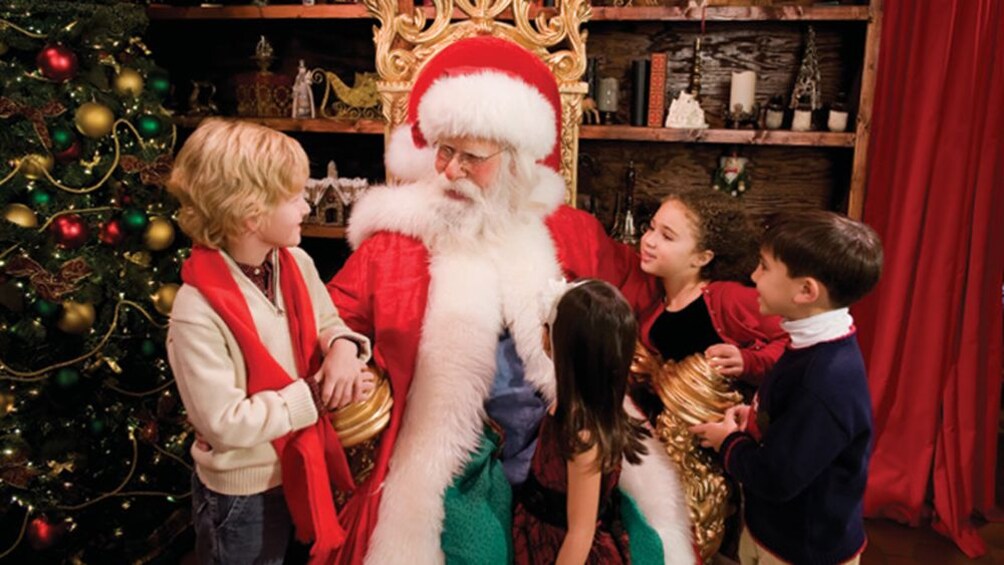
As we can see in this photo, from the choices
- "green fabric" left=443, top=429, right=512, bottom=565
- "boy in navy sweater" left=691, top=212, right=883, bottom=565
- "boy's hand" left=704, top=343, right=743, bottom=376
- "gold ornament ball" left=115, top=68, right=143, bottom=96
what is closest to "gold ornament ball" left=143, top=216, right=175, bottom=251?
"gold ornament ball" left=115, top=68, right=143, bottom=96

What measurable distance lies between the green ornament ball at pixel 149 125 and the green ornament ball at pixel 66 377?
0.83 m

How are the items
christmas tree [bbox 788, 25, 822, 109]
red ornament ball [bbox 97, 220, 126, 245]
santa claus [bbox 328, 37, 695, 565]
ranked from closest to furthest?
1. santa claus [bbox 328, 37, 695, 565]
2. red ornament ball [bbox 97, 220, 126, 245]
3. christmas tree [bbox 788, 25, 822, 109]

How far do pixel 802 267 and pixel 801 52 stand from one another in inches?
73.7

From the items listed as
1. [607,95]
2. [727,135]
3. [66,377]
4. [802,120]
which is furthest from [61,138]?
[802,120]

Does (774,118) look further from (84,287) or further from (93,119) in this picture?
(84,287)

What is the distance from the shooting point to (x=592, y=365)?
1.44 meters

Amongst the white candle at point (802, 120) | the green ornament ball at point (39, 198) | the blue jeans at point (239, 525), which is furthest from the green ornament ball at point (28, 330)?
the white candle at point (802, 120)

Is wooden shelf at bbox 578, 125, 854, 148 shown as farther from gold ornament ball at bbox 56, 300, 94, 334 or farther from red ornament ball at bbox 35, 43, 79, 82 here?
gold ornament ball at bbox 56, 300, 94, 334

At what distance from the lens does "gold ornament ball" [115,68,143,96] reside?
252cm

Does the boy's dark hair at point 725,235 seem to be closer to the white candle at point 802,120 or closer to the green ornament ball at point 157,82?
the white candle at point 802,120

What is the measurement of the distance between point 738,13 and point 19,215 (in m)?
2.60

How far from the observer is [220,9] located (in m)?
3.27

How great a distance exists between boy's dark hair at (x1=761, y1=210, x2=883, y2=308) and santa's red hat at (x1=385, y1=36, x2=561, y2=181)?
0.84 m

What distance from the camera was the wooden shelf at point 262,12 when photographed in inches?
123
